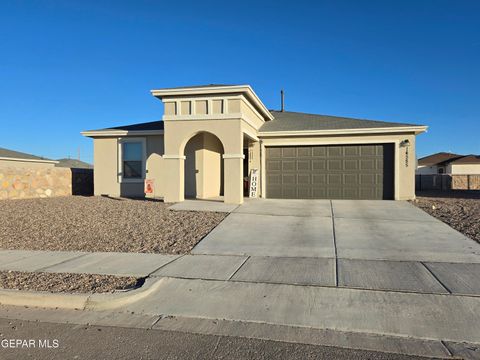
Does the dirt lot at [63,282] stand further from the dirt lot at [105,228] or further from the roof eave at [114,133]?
the roof eave at [114,133]

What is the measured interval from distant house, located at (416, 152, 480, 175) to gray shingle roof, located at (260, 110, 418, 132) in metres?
37.7

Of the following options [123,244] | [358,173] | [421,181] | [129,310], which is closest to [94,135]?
[123,244]

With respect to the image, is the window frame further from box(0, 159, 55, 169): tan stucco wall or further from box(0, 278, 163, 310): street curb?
box(0, 278, 163, 310): street curb

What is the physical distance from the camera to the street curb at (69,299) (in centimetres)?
511

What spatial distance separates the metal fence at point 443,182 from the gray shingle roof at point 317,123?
1109 centimetres

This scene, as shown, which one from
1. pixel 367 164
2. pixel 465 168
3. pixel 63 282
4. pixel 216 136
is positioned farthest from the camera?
pixel 465 168

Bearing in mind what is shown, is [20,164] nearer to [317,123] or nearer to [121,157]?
[121,157]

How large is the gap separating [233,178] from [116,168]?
7.17 m

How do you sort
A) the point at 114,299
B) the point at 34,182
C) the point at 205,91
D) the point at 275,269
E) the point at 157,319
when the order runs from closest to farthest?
the point at 157,319
the point at 114,299
the point at 275,269
the point at 205,91
the point at 34,182

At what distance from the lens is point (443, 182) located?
90.8 feet

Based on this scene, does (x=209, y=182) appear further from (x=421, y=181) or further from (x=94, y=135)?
(x=421, y=181)

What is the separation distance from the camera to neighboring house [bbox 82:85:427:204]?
560 inches

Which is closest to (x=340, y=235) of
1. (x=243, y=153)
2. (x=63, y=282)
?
(x=63, y=282)

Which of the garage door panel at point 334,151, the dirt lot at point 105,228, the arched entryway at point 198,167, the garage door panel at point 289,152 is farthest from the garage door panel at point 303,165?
the dirt lot at point 105,228
